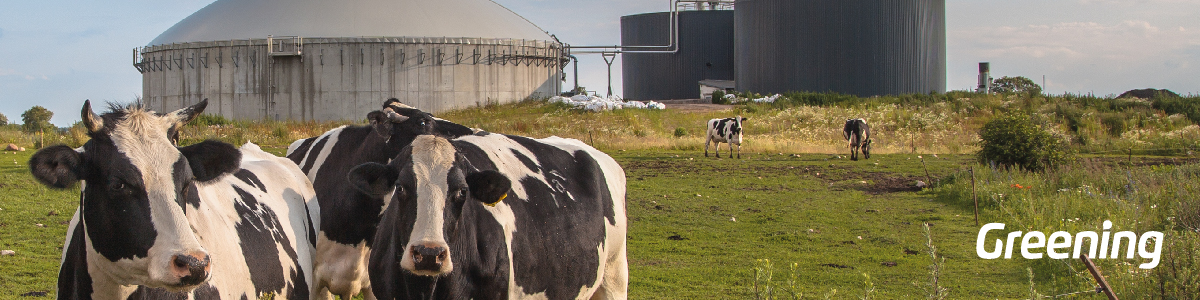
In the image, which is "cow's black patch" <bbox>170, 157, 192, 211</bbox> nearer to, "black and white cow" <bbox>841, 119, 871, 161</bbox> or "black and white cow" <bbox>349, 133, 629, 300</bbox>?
"black and white cow" <bbox>349, 133, 629, 300</bbox>

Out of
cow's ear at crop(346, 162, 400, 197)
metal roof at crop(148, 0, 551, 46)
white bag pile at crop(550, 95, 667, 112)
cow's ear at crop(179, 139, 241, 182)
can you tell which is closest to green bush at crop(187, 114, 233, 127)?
metal roof at crop(148, 0, 551, 46)

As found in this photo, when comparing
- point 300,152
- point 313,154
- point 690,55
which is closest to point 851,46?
point 690,55

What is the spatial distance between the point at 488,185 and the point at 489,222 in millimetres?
310

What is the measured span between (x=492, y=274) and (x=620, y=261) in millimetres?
1821

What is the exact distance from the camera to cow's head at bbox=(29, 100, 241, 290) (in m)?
3.50

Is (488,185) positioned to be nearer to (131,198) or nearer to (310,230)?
(131,198)

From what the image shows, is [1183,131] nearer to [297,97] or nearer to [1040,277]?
[1040,277]

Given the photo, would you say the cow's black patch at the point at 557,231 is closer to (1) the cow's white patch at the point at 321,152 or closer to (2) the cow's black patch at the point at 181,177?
(1) the cow's white patch at the point at 321,152

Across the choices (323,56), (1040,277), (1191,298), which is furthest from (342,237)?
(323,56)

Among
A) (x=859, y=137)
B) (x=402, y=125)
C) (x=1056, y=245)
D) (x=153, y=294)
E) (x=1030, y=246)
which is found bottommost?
(x=1030, y=246)

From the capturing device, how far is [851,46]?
45875 millimetres

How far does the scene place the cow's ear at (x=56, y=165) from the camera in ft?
11.6

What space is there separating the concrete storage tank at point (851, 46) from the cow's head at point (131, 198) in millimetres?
44216

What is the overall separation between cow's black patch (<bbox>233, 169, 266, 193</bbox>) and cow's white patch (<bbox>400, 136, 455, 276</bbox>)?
1.21 meters
